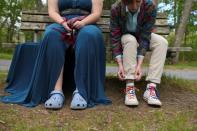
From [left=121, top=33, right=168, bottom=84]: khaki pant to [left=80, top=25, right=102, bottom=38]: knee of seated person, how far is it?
321mm

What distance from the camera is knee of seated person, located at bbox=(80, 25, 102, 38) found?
4668mm

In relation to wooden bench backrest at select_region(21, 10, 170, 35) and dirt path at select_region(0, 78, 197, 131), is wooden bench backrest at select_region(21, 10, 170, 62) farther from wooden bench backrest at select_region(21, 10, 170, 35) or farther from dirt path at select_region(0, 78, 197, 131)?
dirt path at select_region(0, 78, 197, 131)

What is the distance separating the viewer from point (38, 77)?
4812mm

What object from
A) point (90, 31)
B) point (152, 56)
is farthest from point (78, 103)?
point (152, 56)

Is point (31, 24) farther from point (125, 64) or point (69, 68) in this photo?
point (125, 64)

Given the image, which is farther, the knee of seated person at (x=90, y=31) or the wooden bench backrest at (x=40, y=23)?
the wooden bench backrest at (x=40, y=23)

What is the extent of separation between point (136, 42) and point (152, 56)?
265mm

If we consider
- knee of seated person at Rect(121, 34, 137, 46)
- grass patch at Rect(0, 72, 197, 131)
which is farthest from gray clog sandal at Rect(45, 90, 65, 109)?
knee of seated person at Rect(121, 34, 137, 46)

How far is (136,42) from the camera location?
484 centimetres

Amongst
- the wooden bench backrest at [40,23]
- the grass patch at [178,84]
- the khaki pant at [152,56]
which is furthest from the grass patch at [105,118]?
the wooden bench backrest at [40,23]

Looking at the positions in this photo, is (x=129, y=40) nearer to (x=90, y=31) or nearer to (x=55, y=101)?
(x=90, y=31)

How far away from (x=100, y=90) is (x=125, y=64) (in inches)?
15.1

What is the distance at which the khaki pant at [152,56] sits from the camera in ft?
15.5

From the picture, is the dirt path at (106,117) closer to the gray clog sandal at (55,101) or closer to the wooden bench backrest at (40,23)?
the gray clog sandal at (55,101)
